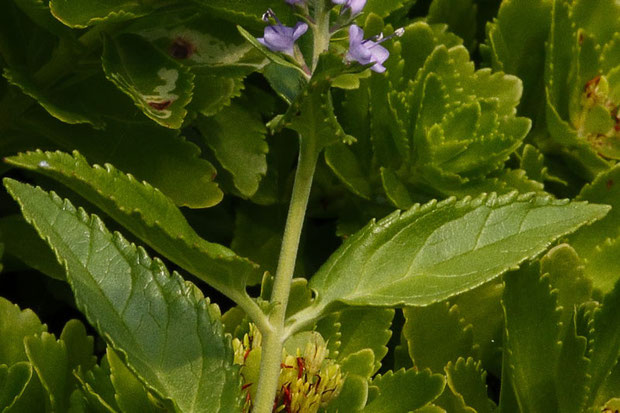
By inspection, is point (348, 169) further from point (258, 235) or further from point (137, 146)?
point (137, 146)

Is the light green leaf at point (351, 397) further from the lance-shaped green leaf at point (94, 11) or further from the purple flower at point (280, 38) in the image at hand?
the lance-shaped green leaf at point (94, 11)

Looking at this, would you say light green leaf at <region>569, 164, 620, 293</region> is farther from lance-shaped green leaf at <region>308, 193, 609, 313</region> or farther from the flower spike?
the flower spike

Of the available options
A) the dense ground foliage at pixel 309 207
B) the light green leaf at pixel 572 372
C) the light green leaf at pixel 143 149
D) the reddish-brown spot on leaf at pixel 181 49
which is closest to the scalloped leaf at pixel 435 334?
the dense ground foliage at pixel 309 207

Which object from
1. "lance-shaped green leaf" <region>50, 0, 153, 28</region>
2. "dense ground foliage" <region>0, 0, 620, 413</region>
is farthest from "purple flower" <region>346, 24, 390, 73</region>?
"lance-shaped green leaf" <region>50, 0, 153, 28</region>

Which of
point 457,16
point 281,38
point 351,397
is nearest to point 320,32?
A: point 281,38

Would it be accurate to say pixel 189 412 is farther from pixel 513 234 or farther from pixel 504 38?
pixel 504 38

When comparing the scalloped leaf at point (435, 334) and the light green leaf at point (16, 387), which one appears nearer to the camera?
the light green leaf at point (16, 387)
